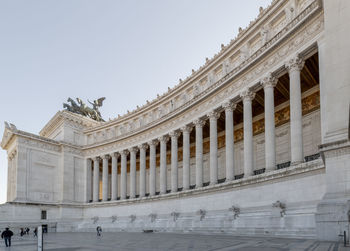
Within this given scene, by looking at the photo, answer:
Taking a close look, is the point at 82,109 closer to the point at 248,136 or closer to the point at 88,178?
the point at 88,178

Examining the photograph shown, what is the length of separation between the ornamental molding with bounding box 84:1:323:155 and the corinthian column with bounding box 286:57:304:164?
3.88ft

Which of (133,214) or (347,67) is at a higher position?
(347,67)

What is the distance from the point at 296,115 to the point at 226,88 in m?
12.2

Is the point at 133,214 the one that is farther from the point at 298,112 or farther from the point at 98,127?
the point at 298,112

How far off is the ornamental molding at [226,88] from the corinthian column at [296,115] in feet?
3.88

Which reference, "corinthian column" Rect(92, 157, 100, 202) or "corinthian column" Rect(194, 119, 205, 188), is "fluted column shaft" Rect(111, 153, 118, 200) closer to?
"corinthian column" Rect(92, 157, 100, 202)

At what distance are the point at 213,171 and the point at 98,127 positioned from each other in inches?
1397

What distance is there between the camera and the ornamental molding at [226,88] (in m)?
29.2

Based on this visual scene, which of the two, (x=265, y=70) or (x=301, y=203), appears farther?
(x=265, y=70)

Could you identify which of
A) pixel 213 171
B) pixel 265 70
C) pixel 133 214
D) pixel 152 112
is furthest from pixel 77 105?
pixel 265 70

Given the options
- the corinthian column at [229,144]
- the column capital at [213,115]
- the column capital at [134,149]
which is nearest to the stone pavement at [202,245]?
the corinthian column at [229,144]

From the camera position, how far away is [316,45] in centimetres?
2862

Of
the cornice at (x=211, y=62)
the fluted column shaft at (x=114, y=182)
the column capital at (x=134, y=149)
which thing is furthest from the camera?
the fluted column shaft at (x=114, y=182)

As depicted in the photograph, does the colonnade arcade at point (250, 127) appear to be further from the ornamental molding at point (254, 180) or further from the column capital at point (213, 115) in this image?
the ornamental molding at point (254, 180)
